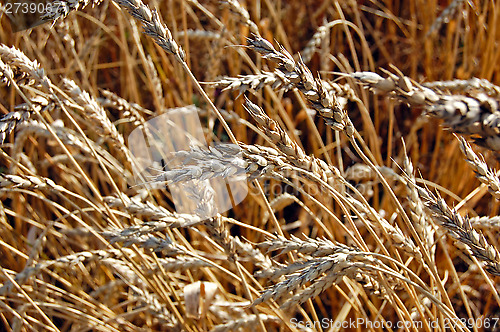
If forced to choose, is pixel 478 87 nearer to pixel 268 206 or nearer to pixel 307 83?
pixel 307 83

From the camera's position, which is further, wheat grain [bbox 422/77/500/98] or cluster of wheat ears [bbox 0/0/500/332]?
cluster of wheat ears [bbox 0/0/500/332]

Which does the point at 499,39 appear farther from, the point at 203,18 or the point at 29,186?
the point at 29,186

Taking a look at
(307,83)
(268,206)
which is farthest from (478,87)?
(268,206)

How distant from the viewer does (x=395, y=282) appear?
755 mm

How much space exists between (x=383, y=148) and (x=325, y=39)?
26.5 inches

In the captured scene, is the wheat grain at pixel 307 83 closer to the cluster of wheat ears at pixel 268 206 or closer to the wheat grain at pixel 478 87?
the cluster of wheat ears at pixel 268 206

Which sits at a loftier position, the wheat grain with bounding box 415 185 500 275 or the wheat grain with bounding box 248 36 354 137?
the wheat grain with bounding box 248 36 354 137

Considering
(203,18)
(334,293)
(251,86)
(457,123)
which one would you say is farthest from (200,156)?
(203,18)

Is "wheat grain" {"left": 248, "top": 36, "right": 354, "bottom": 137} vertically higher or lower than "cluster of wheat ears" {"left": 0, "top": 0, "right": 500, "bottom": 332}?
higher

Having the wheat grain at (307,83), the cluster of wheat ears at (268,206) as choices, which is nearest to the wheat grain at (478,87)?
the cluster of wheat ears at (268,206)

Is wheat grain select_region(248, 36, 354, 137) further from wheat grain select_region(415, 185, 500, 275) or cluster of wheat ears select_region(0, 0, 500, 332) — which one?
wheat grain select_region(415, 185, 500, 275)

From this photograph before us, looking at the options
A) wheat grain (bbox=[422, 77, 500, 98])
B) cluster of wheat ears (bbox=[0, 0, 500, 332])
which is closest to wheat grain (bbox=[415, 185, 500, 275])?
cluster of wheat ears (bbox=[0, 0, 500, 332])

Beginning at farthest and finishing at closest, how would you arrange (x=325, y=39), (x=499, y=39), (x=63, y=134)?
(x=499, y=39) < (x=325, y=39) < (x=63, y=134)

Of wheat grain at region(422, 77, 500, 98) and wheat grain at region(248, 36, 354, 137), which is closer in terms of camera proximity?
wheat grain at region(422, 77, 500, 98)
